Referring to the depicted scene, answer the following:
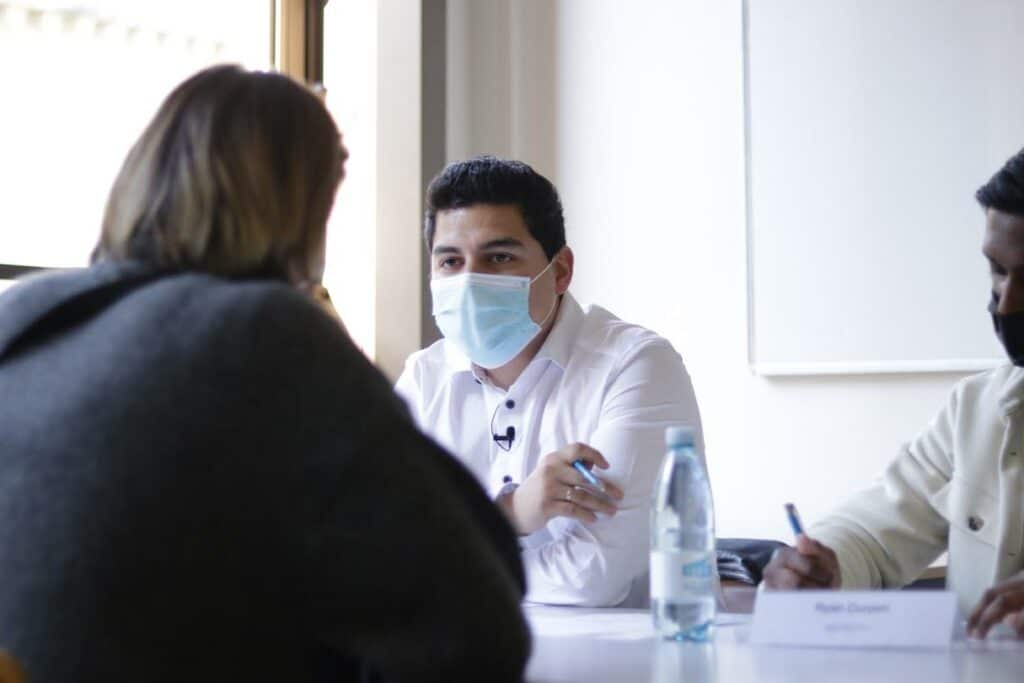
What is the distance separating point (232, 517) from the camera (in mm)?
965

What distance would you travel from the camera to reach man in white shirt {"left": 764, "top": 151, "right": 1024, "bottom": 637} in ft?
6.57

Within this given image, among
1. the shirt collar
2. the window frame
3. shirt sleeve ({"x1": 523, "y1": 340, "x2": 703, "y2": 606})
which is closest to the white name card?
shirt sleeve ({"x1": 523, "y1": 340, "x2": 703, "y2": 606})

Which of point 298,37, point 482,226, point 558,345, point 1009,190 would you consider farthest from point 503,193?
point 298,37

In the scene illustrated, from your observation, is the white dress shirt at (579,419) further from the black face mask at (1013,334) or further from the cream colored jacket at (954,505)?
the black face mask at (1013,334)

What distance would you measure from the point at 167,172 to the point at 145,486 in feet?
1.09

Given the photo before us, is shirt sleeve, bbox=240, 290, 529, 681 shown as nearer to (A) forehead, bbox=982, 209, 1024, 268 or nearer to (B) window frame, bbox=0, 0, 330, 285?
(A) forehead, bbox=982, 209, 1024, 268

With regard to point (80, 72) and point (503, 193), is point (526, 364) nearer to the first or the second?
point (503, 193)

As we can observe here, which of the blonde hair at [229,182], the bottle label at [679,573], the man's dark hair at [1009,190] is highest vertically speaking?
the man's dark hair at [1009,190]

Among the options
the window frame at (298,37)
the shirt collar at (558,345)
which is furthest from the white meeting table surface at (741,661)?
the window frame at (298,37)

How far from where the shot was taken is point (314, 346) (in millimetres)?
1001

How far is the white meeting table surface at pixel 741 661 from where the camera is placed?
123 centimetres

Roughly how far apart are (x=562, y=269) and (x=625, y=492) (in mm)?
615

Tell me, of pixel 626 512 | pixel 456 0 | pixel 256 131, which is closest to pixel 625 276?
pixel 456 0

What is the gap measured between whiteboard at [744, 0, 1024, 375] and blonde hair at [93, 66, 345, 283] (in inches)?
84.4
